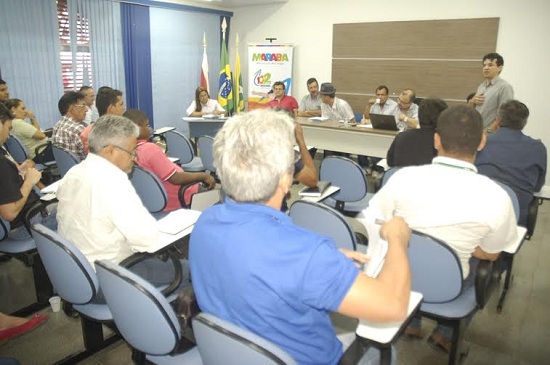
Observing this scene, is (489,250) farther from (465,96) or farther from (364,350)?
(465,96)

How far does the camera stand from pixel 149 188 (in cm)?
272

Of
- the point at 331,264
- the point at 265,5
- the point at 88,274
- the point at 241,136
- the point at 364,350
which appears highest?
the point at 265,5

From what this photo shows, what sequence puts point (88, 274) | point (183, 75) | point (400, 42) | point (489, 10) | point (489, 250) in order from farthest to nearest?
point (183, 75)
point (400, 42)
point (489, 10)
point (489, 250)
point (88, 274)

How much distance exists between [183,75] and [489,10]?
17.0 ft

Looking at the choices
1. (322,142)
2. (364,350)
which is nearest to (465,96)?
(322,142)

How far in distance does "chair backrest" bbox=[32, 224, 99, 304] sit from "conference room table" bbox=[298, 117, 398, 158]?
4170 millimetres

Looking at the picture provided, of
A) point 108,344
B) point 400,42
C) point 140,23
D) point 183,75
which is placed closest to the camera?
point 108,344

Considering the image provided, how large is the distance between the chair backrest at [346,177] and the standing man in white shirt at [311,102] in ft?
11.2

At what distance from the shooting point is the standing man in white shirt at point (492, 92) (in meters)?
4.63

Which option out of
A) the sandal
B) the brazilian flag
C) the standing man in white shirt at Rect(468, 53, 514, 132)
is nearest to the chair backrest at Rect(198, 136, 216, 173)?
the sandal

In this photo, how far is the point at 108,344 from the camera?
7.66 feet

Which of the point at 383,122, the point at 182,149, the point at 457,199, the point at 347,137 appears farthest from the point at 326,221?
the point at 347,137

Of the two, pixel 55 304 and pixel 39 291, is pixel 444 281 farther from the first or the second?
pixel 39 291

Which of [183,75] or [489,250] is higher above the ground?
[183,75]
